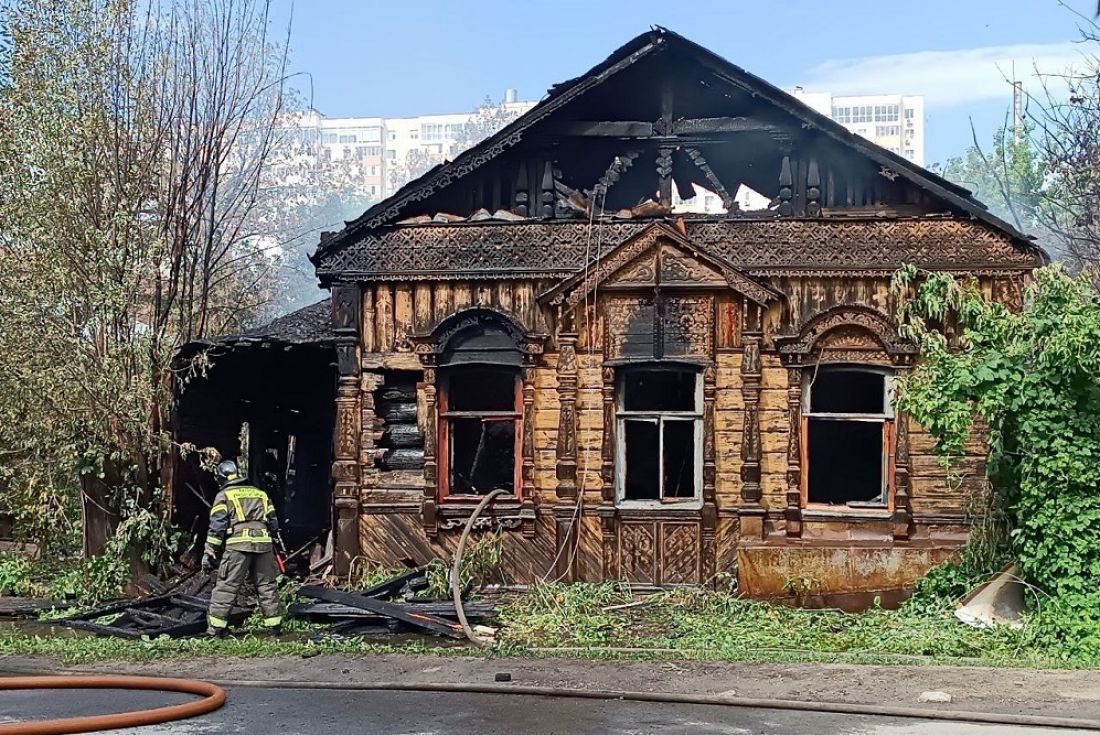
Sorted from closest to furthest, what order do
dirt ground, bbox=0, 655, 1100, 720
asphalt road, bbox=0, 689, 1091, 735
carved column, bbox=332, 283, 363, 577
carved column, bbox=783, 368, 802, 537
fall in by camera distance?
asphalt road, bbox=0, 689, 1091, 735 < dirt ground, bbox=0, 655, 1100, 720 < carved column, bbox=783, 368, 802, 537 < carved column, bbox=332, 283, 363, 577

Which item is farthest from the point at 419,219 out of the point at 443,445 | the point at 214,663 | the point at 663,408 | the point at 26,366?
the point at 214,663

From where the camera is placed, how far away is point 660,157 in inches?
556

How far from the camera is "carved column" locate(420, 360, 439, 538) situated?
13969mm

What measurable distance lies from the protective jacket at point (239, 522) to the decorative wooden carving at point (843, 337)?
6059 millimetres

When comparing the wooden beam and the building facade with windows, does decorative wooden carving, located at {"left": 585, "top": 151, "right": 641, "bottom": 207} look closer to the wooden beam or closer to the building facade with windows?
the wooden beam

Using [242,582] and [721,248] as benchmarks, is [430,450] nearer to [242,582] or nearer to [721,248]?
[242,582]

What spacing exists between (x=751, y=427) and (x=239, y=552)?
582cm

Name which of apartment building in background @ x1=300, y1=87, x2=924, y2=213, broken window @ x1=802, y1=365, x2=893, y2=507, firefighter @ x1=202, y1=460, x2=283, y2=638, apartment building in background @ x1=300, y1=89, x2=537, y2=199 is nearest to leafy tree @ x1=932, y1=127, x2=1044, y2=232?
broken window @ x1=802, y1=365, x2=893, y2=507

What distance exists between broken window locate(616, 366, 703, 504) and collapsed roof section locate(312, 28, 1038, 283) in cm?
198

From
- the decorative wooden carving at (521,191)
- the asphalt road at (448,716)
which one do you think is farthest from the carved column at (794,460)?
the asphalt road at (448,716)

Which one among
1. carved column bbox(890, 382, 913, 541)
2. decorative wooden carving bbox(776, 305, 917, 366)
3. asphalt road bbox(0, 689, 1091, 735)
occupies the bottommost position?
asphalt road bbox(0, 689, 1091, 735)

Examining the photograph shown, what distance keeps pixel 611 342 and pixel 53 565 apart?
8.04 meters

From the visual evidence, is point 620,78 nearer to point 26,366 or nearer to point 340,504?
point 340,504

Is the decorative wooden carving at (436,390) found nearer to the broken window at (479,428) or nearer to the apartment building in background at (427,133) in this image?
the broken window at (479,428)
